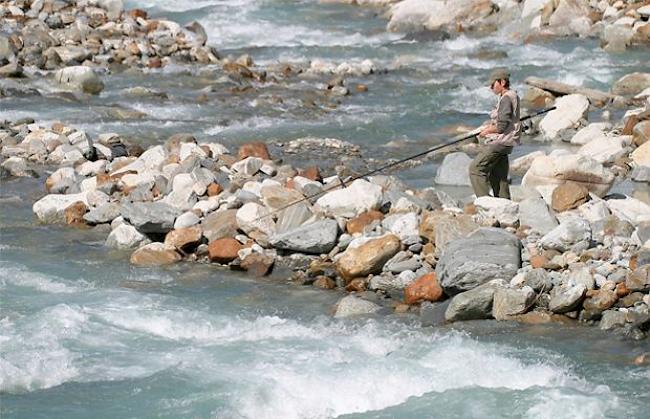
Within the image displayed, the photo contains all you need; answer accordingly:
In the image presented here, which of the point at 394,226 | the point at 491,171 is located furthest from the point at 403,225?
the point at 491,171

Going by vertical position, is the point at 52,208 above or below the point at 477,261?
below

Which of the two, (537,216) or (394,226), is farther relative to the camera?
(394,226)

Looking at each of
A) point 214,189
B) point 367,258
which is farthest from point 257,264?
point 214,189

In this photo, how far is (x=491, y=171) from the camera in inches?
510

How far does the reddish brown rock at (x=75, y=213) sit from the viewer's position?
46.2 feet

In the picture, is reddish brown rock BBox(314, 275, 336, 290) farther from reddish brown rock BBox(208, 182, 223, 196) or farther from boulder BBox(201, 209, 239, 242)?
reddish brown rock BBox(208, 182, 223, 196)

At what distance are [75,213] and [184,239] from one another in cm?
191

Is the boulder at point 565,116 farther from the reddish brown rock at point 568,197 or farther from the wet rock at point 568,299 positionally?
the wet rock at point 568,299

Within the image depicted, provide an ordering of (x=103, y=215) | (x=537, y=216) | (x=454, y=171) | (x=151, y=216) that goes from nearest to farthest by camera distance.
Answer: (x=537, y=216)
(x=151, y=216)
(x=103, y=215)
(x=454, y=171)

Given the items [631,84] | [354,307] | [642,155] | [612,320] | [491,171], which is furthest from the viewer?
[631,84]

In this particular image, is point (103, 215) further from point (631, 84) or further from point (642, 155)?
point (631, 84)

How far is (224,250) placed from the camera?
12.6 meters

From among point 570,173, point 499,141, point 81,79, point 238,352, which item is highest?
point 499,141

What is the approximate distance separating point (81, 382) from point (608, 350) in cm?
422
